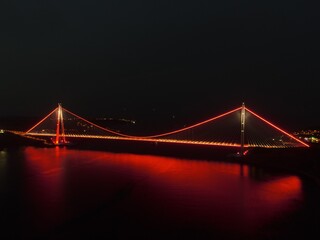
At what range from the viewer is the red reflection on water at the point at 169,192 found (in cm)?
830

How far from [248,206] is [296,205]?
3.36 feet

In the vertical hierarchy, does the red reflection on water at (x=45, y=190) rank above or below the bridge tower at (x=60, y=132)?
below

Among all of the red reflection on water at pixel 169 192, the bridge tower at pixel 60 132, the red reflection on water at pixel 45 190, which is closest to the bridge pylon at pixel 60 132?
the bridge tower at pixel 60 132


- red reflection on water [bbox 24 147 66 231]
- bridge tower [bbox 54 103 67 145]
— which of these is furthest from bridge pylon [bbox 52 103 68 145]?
red reflection on water [bbox 24 147 66 231]

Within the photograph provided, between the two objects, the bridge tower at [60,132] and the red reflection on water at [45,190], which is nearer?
the red reflection on water at [45,190]

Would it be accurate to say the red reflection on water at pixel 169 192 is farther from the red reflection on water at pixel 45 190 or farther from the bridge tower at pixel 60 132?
the bridge tower at pixel 60 132

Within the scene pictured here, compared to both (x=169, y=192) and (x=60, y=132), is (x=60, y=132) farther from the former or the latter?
(x=169, y=192)

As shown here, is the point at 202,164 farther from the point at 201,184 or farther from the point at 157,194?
the point at 157,194

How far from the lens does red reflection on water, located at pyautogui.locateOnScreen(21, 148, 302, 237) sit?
8297 millimetres

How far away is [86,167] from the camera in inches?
639

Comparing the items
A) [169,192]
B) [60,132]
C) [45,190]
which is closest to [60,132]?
[60,132]

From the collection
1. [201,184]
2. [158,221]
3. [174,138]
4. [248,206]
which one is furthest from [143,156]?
[158,221]

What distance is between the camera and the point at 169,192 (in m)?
11.0

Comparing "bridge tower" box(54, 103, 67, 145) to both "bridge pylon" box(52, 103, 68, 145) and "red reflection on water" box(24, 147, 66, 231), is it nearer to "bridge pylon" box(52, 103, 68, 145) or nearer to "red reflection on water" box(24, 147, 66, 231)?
"bridge pylon" box(52, 103, 68, 145)
